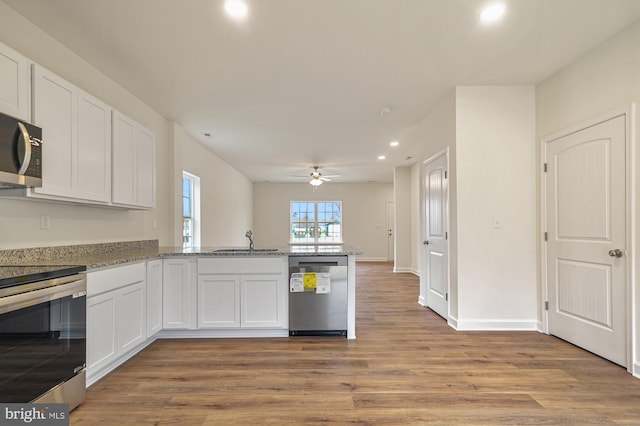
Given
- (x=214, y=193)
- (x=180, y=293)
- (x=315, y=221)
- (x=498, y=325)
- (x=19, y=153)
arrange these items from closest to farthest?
(x=19, y=153)
(x=180, y=293)
(x=498, y=325)
(x=214, y=193)
(x=315, y=221)

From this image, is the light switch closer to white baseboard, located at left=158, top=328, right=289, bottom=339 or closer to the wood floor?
the wood floor

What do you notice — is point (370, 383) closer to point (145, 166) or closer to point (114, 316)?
point (114, 316)

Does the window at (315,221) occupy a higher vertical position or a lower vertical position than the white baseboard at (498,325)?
higher

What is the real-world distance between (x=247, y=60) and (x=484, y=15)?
1.94m

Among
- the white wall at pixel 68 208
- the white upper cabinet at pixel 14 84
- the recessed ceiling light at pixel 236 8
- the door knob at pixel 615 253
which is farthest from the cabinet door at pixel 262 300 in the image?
the door knob at pixel 615 253

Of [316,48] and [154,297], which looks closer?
[316,48]

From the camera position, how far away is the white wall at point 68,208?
2197 mm

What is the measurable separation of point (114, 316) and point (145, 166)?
5.16 feet

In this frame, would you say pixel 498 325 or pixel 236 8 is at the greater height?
pixel 236 8

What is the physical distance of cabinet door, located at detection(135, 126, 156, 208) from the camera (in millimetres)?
3176

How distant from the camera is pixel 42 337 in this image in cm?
170

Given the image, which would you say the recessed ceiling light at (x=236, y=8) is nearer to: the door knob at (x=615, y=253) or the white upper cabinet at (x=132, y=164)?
the white upper cabinet at (x=132, y=164)

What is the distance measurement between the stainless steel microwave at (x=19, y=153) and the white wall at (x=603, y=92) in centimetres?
419

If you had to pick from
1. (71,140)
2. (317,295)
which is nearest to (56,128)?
(71,140)
